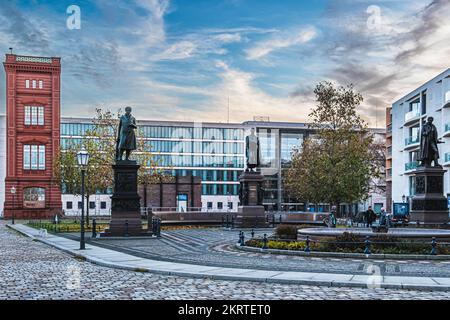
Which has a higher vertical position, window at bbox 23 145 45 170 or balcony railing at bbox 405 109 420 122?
balcony railing at bbox 405 109 420 122

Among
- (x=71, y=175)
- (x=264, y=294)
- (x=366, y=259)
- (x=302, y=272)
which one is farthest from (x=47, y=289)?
(x=71, y=175)

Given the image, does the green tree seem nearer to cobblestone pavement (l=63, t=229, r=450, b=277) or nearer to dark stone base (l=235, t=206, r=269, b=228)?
dark stone base (l=235, t=206, r=269, b=228)

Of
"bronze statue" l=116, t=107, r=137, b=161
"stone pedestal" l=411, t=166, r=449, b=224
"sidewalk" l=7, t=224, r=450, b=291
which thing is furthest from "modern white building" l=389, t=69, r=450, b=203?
"sidewalk" l=7, t=224, r=450, b=291

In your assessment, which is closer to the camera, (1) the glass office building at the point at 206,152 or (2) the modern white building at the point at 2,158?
(2) the modern white building at the point at 2,158

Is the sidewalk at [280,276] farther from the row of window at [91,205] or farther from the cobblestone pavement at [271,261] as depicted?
the row of window at [91,205]

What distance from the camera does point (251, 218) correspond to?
44.5m

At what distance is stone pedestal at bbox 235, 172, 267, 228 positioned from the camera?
1751 inches

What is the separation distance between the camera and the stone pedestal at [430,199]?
35.8m

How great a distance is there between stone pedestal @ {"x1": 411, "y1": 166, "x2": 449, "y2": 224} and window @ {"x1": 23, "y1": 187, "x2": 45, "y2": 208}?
2233 inches

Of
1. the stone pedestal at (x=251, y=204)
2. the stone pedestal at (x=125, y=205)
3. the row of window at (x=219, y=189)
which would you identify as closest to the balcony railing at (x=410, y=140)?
the row of window at (x=219, y=189)

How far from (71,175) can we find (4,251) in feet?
135

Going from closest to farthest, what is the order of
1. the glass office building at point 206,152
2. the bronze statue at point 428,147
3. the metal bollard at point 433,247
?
1. the metal bollard at point 433,247
2. the bronze statue at point 428,147
3. the glass office building at point 206,152

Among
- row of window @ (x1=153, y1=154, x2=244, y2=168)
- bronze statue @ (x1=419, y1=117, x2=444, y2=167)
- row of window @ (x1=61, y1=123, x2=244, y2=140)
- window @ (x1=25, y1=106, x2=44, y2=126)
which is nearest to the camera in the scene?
bronze statue @ (x1=419, y1=117, x2=444, y2=167)

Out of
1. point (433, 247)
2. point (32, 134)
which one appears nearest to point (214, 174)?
point (32, 134)
